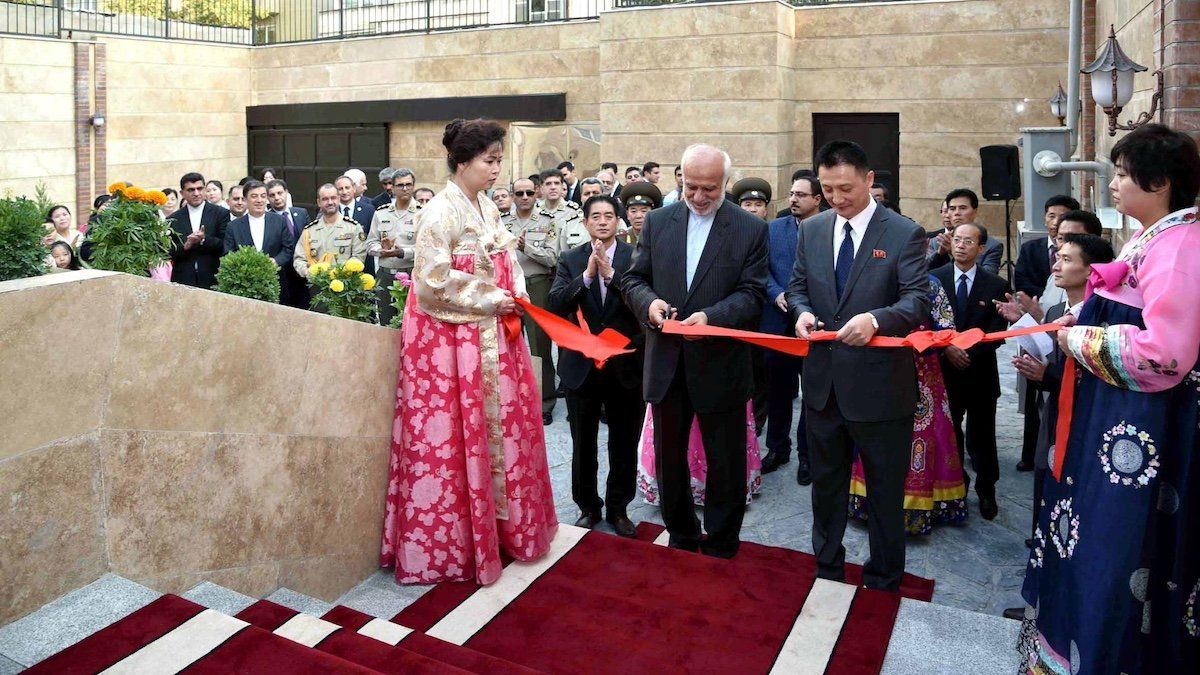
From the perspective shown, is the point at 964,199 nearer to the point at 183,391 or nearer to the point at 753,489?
the point at 753,489

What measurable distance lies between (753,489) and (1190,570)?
127 inches

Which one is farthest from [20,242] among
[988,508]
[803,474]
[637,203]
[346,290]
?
[988,508]

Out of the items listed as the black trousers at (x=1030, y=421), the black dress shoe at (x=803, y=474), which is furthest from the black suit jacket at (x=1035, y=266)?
the black dress shoe at (x=803, y=474)

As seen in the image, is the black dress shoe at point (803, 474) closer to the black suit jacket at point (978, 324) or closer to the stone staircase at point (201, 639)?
the black suit jacket at point (978, 324)

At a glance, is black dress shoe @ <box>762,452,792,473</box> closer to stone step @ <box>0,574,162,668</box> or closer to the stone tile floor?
the stone tile floor

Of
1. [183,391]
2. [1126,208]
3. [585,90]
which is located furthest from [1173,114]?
[585,90]

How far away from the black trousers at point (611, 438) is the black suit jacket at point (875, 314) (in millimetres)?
1318

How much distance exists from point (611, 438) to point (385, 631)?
2.07m

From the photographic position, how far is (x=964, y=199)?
666 centimetres

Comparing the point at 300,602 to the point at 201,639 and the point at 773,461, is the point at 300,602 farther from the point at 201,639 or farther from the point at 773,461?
the point at 773,461

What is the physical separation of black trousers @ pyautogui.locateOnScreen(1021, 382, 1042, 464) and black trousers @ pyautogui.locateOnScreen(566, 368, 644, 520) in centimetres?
220

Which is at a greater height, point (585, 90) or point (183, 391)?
point (585, 90)

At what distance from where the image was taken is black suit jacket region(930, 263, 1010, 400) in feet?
19.7

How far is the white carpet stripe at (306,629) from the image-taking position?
357cm
